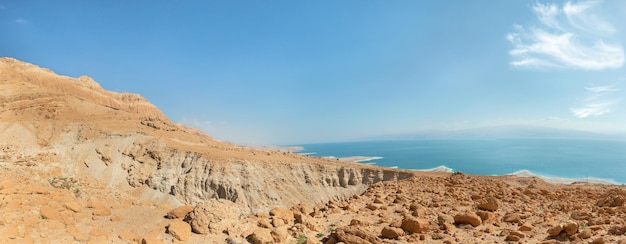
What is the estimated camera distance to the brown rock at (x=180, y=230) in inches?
384

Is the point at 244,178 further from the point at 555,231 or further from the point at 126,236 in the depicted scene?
the point at 555,231

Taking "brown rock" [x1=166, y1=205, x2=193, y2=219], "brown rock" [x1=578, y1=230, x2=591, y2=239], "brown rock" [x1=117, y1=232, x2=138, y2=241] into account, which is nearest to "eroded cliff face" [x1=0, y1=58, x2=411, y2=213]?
"brown rock" [x1=166, y1=205, x2=193, y2=219]

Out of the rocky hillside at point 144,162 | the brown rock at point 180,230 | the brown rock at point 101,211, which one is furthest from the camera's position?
the rocky hillside at point 144,162

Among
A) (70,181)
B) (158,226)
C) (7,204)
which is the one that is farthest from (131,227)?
(70,181)

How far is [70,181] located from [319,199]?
19.1m

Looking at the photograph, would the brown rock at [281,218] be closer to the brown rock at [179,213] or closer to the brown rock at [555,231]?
the brown rock at [179,213]

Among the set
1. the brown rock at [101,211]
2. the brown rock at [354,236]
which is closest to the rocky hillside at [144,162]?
the brown rock at [101,211]

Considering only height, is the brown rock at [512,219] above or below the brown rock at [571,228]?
below

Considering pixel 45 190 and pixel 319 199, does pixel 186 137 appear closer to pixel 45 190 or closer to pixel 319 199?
pixel 319 199

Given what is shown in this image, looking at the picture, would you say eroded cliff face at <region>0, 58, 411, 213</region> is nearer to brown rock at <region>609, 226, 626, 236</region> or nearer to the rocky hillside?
the rocky hillside

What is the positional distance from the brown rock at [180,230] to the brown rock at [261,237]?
2307 millimetres

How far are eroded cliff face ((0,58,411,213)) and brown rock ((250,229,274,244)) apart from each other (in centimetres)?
1438

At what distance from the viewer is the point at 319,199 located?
27.6m

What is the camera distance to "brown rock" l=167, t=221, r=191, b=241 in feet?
32.0
